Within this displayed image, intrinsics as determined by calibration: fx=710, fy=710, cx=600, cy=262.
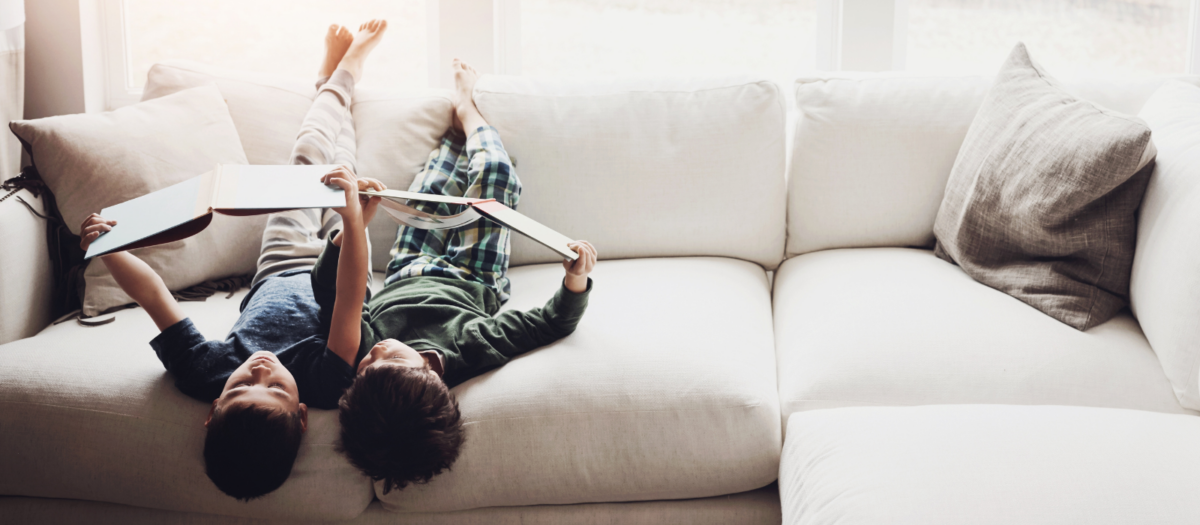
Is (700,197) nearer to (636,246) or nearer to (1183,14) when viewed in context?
(636,246)

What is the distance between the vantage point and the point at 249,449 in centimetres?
102

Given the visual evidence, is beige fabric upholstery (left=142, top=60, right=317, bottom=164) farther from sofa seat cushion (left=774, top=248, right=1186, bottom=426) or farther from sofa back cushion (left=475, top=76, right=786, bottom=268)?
sofa seat cushion (left=774, top=248, right=1186, bottom=426)

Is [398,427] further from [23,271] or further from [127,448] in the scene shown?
[23,271]

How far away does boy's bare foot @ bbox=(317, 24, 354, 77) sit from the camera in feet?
6.17

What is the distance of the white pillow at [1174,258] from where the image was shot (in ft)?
3.54

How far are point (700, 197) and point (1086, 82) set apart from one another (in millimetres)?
921

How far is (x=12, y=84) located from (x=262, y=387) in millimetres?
1599

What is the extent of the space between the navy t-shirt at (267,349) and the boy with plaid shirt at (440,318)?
7 cm

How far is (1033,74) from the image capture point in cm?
147

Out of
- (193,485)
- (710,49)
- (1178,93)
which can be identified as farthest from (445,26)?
(1178,93)

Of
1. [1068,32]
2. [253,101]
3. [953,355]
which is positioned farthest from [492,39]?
[1068,32]

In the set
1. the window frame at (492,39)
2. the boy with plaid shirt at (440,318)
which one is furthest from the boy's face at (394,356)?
the window frame at (492,39)

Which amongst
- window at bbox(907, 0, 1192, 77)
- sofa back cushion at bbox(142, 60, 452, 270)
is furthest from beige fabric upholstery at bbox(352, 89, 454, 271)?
window at bbox(907, 0, 1192, 77)

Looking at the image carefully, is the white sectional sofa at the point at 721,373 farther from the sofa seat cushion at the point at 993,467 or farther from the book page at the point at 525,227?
the book page at the point at 525,227
